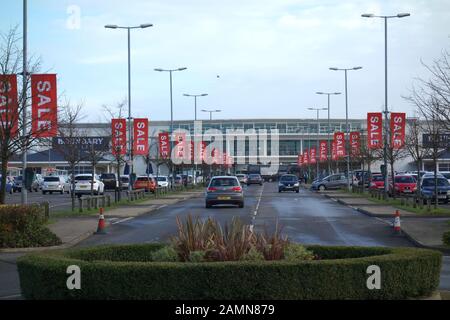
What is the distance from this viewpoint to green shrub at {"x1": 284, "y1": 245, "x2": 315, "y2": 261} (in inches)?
373

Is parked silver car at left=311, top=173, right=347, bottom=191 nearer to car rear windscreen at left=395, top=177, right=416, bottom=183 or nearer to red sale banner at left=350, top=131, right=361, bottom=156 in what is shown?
red sale banner at left=350, top=131, right=361, bottom=156

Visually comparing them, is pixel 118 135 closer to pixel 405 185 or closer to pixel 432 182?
pixel 432 182

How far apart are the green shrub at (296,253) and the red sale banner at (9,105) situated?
14.7 metres

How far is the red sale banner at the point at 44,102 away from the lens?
80.0 feet

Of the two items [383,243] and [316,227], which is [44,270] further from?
[316,227]

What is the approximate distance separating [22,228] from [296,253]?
38.5 feet

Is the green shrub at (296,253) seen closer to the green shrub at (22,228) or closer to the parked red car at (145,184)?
the green shrub at (22,228)

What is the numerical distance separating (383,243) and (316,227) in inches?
211

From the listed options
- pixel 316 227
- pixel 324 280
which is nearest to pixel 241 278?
pixel 324 280

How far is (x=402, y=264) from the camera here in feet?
29.0

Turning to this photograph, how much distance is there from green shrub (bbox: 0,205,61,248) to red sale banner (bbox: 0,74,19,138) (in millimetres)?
3898

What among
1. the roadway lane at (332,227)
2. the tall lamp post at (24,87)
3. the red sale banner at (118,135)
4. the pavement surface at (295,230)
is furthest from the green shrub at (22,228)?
the red sale banner at (118,135)

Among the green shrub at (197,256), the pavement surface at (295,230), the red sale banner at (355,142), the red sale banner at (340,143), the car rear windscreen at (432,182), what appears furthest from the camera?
the red sale banner at (340,143)

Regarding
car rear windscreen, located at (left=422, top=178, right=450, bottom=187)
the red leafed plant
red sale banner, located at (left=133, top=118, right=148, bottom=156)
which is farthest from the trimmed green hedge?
red sale banner, located at (left=133, top=118, right=148, bottom=156)
